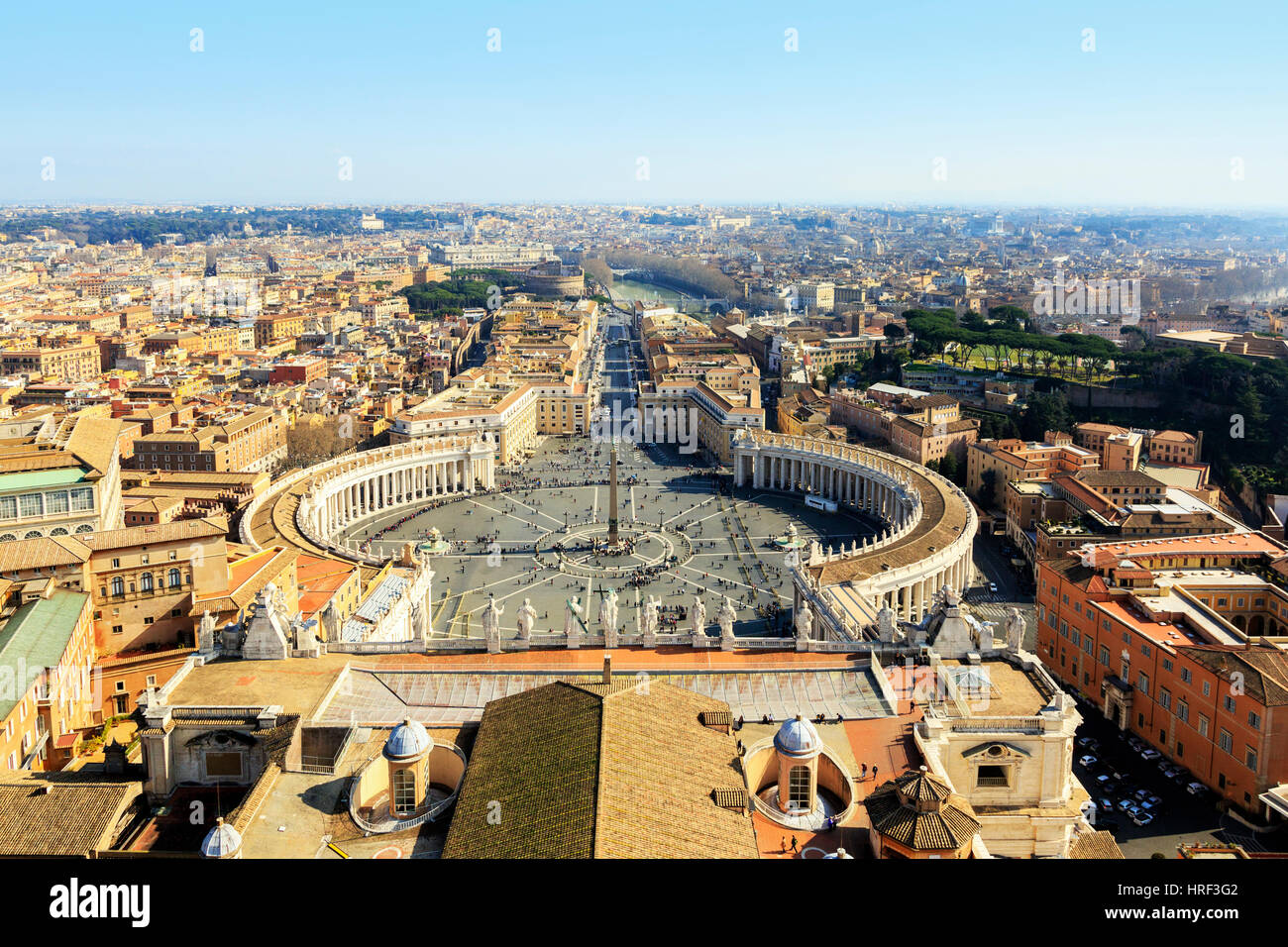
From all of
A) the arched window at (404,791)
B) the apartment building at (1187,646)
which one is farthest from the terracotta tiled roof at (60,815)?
the apartment building at (1187,646)

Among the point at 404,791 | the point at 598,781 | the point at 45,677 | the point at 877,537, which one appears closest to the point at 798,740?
the point at 598,781

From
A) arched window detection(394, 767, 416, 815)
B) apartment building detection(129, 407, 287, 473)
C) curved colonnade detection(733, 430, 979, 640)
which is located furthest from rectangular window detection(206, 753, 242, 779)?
apartment building detection(129, 407, 287, 473)

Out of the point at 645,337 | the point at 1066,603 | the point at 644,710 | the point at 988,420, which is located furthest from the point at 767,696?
the point at 645,337

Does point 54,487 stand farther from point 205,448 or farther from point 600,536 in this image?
point 600,536

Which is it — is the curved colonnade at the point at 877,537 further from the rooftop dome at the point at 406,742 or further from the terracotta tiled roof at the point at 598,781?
the rooftop dome at the point at 406,742

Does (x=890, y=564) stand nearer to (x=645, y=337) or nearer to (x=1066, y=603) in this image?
(x=1066, y=603)
